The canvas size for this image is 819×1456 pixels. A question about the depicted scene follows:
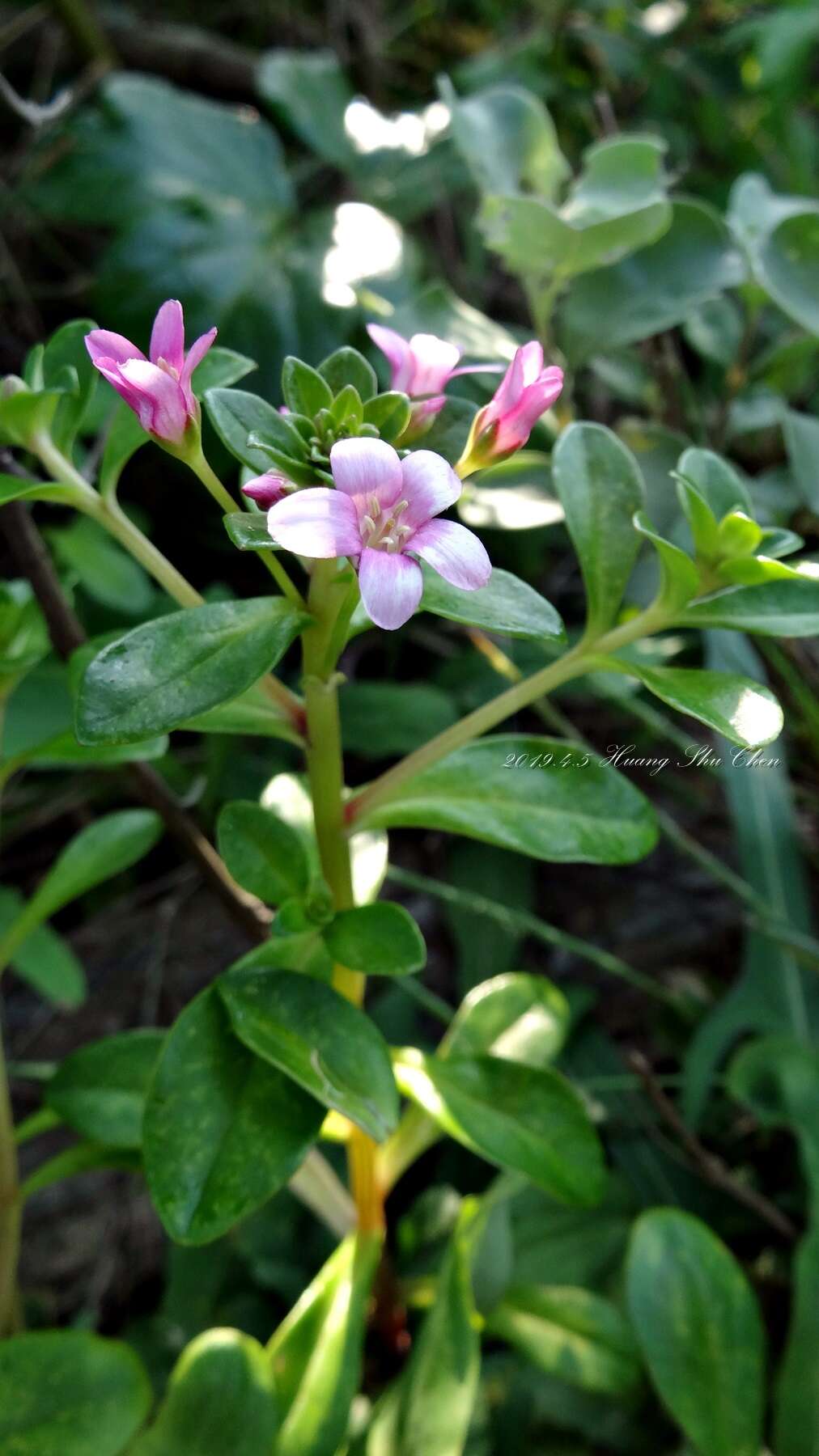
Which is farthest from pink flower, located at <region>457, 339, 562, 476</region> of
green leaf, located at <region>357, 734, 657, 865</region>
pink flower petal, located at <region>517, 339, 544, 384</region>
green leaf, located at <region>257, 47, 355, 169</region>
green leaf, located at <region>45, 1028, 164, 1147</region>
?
green leaf, located at <region>257, 47, 355, 169</region>

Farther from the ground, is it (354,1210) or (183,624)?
(183,624)

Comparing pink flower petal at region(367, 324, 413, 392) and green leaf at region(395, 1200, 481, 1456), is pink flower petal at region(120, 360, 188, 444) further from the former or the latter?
green leaf at region(395, 1200, 481, 1456)

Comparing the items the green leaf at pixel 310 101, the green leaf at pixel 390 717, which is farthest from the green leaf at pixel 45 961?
the green leaf at pixel 310 101

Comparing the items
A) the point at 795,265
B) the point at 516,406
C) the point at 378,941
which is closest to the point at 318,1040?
the point at 378,941

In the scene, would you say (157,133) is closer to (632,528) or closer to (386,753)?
(386,753)

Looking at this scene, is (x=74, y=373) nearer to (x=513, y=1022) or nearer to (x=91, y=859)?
(x=91, y=859)

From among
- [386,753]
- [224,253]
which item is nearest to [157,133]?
[224,253]
